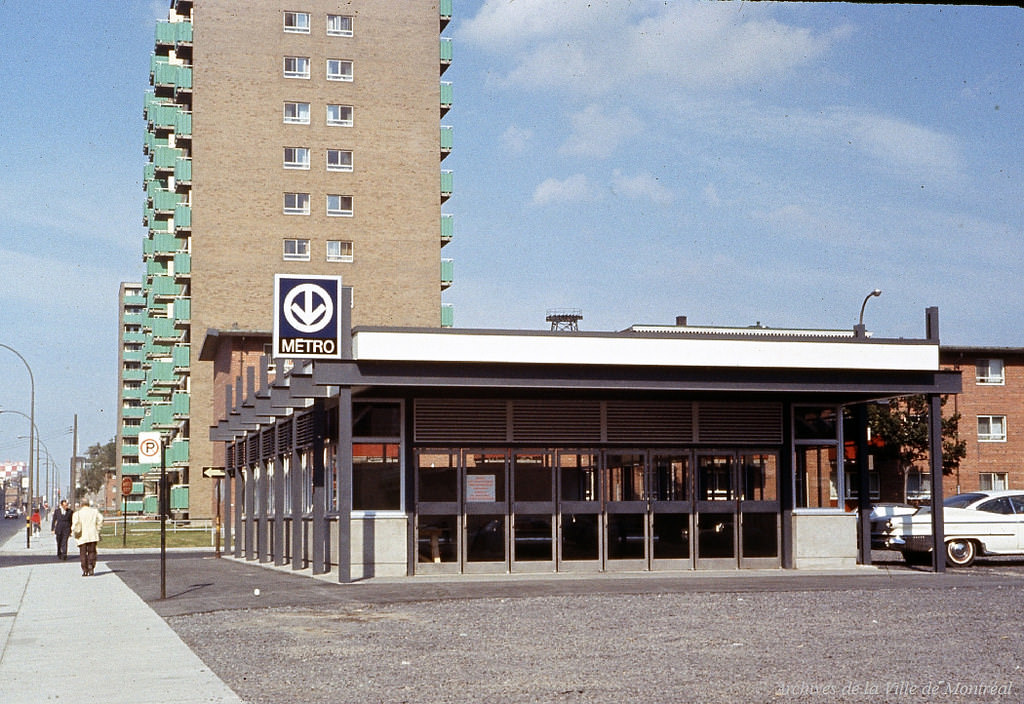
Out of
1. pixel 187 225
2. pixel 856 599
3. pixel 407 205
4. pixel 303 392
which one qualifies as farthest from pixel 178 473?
pixel 856 599

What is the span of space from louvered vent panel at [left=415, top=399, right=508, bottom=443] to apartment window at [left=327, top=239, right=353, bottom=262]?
50.3 metres

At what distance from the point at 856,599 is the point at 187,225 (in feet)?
203

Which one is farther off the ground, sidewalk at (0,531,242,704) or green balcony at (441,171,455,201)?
green balcony at (441,171,455,201)

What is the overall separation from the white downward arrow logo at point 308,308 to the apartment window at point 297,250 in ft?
168

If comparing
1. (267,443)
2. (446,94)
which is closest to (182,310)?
(446,94)

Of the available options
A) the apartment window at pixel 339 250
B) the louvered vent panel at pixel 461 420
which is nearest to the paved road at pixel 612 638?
the louvered vent panel at pixel 461 420

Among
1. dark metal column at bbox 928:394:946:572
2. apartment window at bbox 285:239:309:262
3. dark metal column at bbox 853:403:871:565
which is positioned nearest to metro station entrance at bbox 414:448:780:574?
dark metal column at bbox 853:403:871:565

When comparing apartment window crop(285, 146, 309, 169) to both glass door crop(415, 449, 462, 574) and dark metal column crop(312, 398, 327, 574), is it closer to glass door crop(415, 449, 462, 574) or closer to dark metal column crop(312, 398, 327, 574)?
dark metal column crop(312, 398, 327, 574)

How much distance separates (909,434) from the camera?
184 feet

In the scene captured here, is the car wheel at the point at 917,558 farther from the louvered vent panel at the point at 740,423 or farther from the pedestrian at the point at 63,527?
the pedestrian at the point at 63,527

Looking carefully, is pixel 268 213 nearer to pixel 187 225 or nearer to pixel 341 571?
pixel 187 225

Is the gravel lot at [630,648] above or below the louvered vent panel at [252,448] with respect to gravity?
below

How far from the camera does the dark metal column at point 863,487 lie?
86.3 feet

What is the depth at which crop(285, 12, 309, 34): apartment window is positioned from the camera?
240ft
